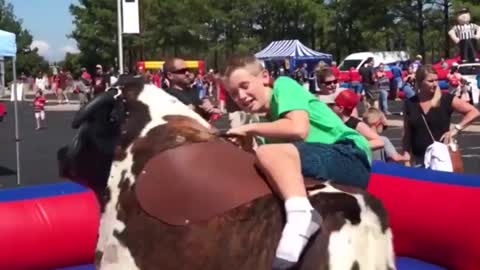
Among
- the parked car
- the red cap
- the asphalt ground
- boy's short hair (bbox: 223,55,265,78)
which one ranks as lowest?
the asphalt ground

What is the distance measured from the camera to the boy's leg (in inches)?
104

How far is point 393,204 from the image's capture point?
5.39 metres

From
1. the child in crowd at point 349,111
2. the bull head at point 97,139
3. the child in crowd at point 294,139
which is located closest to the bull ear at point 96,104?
the bull head at point 97,139

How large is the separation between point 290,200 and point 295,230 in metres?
0.12

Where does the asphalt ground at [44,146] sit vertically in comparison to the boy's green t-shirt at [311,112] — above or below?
below

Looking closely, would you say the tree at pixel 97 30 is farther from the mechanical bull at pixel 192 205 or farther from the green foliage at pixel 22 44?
the mechanical bull at pixel 192 205

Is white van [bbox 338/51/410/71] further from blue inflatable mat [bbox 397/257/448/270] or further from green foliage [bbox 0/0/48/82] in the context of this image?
green foliage [bbox 0/0/48/82]

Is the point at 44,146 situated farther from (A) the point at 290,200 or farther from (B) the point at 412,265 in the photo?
(A) the point at 290,200

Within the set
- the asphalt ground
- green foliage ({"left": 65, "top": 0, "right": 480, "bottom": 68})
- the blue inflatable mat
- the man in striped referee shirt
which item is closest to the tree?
green foliage ({"left": 65, "top": 0, "right": 480, "bottom": 68})

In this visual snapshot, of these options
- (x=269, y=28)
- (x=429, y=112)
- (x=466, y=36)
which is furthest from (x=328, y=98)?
(x=269, y=28)

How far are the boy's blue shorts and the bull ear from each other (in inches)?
26.7

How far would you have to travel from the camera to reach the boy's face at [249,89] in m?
3.31

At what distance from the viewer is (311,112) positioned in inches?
136

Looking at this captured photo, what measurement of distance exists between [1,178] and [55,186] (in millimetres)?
7916
